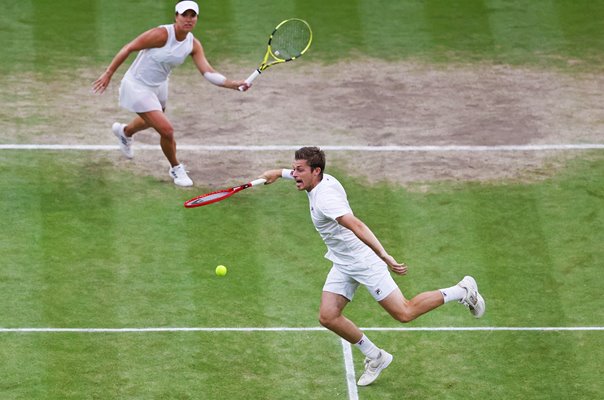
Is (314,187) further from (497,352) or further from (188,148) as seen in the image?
(188,148)

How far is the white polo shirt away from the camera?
13.1 m

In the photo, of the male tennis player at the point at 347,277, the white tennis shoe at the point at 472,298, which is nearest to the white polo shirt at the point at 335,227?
the male tennis player at the point at 347,277

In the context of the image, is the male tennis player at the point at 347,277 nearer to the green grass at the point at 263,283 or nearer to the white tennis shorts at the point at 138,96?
the green grass at the point at 263,283

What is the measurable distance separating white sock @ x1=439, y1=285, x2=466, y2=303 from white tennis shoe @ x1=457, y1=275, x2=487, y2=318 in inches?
2.0

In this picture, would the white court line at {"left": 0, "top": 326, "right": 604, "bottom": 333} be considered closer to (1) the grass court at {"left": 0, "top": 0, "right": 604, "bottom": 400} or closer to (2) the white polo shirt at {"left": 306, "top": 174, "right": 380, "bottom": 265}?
(1) the grass court at {"left": 0, "top": 0, "right": 604, "bottom": 400}

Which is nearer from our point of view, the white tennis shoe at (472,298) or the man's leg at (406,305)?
the man's leg at (406,305)

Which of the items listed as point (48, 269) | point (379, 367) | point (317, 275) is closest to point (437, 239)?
point (317, 275)

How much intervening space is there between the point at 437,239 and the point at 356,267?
11.2 ft

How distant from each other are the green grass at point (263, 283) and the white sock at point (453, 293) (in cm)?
80

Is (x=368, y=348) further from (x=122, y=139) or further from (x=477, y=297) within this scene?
(x=122, y=139)

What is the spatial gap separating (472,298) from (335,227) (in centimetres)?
161

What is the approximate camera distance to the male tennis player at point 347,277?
1323 cm

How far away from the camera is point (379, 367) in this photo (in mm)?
13562

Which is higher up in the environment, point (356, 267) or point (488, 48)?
point (356, 267)
